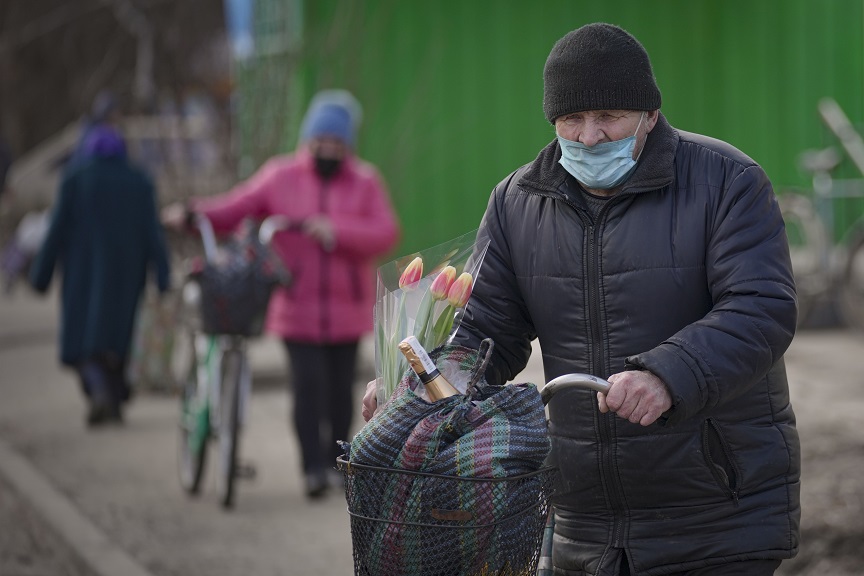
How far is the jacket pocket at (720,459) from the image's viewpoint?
3.28 m

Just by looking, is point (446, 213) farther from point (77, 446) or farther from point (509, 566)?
point (509, 566)

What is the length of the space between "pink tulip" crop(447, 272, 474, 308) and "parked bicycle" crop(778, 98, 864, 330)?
29.7ft

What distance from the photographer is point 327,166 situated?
→ 777 centimetres

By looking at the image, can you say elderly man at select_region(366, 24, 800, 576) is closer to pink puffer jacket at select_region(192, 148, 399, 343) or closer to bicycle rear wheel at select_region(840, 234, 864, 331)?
pink puffer jacket at select_region(192, 148, 399, 343)

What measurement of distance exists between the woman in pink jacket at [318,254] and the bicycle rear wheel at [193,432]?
48cm

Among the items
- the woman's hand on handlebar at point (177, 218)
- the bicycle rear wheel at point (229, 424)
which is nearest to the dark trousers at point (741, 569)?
the bicycle rear wheel at point (229, 424)

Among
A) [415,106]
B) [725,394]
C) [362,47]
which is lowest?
[415,106]

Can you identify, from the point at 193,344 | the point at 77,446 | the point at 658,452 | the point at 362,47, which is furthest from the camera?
the point at 362,47

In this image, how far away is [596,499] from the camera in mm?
3406

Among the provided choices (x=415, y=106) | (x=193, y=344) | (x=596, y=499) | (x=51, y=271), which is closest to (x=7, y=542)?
(x=193, y=344)

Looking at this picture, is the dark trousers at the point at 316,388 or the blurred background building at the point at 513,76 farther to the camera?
the blurred background building at the point at 513,76

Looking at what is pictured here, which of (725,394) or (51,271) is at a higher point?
(725,394)

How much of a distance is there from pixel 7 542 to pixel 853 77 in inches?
436

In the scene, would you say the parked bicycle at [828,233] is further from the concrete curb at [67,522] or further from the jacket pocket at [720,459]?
the jacket pocket at [720,459]
